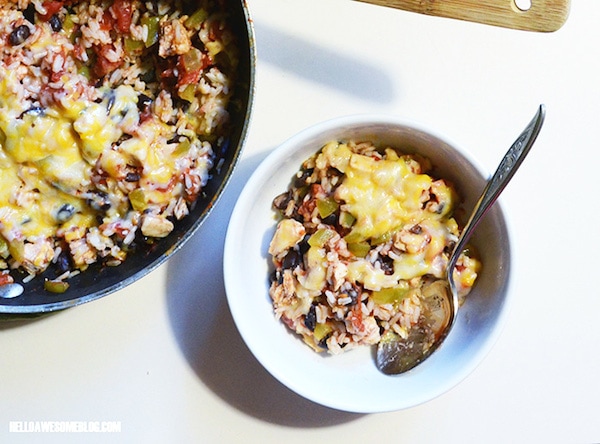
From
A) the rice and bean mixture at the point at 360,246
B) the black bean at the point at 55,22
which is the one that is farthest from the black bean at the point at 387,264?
the black bean at the point at 55,22

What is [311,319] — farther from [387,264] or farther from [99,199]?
[99,199]

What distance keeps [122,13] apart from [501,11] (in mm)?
705

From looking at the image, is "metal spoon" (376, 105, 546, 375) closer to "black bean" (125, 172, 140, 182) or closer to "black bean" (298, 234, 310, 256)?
"black bean" (298, 234, 310, 256)

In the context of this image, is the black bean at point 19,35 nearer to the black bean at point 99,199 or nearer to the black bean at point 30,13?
the black bean at point 30,13

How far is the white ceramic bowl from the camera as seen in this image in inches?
54.4

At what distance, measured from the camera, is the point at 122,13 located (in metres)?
1.42

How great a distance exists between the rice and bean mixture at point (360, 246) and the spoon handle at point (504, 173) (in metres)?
0.07

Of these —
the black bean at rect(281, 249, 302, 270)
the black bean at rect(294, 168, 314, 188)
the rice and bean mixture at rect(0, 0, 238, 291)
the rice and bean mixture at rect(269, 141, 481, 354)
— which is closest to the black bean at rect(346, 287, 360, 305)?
the rice and bean mixture at rect(269, 141, 481, 354)

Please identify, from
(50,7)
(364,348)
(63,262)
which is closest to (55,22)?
(50,7)

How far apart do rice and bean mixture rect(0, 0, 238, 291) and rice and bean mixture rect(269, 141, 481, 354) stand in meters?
0.22

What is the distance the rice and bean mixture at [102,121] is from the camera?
54.8 inches

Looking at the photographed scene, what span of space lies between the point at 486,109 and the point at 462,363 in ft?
1.85

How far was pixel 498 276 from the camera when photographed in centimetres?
142

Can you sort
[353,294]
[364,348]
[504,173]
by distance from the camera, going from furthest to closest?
1. [364,348]
2. [353,294]
3. [504,173]
